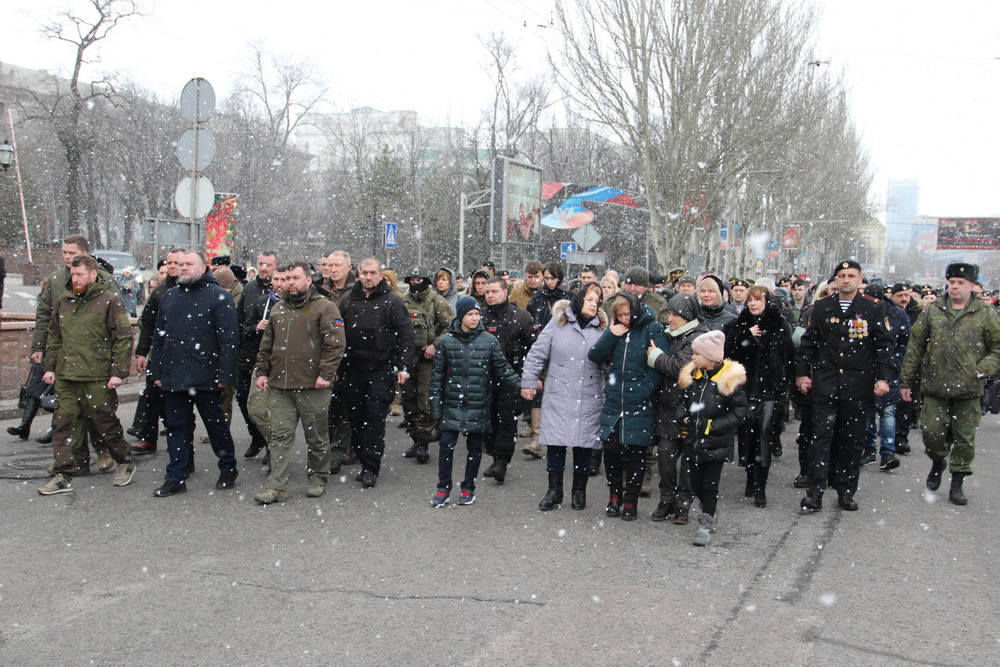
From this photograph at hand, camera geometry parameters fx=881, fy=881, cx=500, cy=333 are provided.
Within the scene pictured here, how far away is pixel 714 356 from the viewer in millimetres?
5934

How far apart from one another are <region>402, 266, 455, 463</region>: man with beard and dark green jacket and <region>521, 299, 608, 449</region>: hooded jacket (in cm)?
212

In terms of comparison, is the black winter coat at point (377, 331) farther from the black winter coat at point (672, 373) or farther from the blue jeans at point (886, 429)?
the blue jeans at point (886, 429)

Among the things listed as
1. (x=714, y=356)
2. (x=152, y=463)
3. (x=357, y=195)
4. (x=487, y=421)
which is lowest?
(x=152, y=463)

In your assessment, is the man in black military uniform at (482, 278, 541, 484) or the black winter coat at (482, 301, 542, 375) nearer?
the man in black military uniform at (482, 278, 541, 484)

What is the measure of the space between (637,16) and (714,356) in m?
22.3

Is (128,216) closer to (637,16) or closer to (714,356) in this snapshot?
(637,16)

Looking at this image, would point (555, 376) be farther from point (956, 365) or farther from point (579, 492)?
point (956, 365)

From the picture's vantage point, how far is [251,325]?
8.27 meters

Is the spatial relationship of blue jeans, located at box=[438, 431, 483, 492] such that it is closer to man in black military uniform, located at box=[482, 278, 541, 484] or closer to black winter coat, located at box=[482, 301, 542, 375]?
man in black military uniform, located at box=[482, 278, 541, 484]

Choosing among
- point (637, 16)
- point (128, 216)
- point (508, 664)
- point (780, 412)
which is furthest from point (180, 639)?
point (128, 216)

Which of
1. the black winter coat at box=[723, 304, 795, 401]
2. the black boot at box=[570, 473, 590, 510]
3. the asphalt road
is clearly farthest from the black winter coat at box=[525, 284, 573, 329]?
the black boot at box=[570, 473, 590, 510]

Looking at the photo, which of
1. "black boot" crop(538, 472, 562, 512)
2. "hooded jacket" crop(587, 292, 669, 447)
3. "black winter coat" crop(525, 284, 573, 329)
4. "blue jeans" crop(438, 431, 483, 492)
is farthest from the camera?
"black winter coat" crop(525, 284, 573, 329)

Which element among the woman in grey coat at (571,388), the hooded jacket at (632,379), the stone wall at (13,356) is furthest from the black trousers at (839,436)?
the stone wall at (13,356)

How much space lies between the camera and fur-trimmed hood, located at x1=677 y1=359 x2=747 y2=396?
595cm
